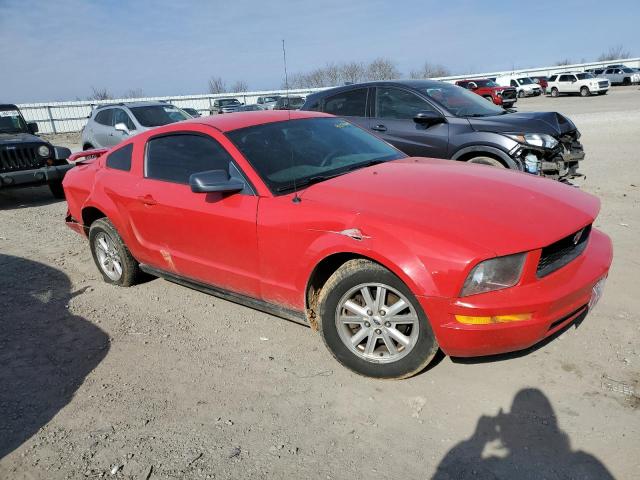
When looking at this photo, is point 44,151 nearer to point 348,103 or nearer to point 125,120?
point 125,120

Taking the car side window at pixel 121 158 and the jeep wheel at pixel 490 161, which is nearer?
Result: the car side window at pixel 121 158

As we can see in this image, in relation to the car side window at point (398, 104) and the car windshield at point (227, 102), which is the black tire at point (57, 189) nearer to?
the car side window at point (398, 104)

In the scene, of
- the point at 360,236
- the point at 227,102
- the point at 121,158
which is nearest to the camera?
the point at 360,236

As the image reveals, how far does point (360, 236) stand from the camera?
288cm

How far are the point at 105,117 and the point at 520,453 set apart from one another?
12.4 metres

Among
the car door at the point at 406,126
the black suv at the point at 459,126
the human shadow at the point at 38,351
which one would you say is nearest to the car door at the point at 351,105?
the black suv at the point at 459,126

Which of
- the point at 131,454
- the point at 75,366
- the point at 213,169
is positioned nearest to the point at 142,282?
the point at 75,366

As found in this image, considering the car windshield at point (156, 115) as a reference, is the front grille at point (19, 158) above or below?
below

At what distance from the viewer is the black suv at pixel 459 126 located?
20.7 feet

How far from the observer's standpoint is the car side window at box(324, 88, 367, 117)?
7.51 m

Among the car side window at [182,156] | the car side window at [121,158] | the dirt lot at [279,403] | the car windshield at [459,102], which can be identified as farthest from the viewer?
the car windshield at [459,102]

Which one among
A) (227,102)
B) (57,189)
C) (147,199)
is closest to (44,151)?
(57,189)

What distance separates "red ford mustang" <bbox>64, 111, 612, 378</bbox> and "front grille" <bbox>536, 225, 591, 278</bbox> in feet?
0.04

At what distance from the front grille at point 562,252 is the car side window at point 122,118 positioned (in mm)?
10501
